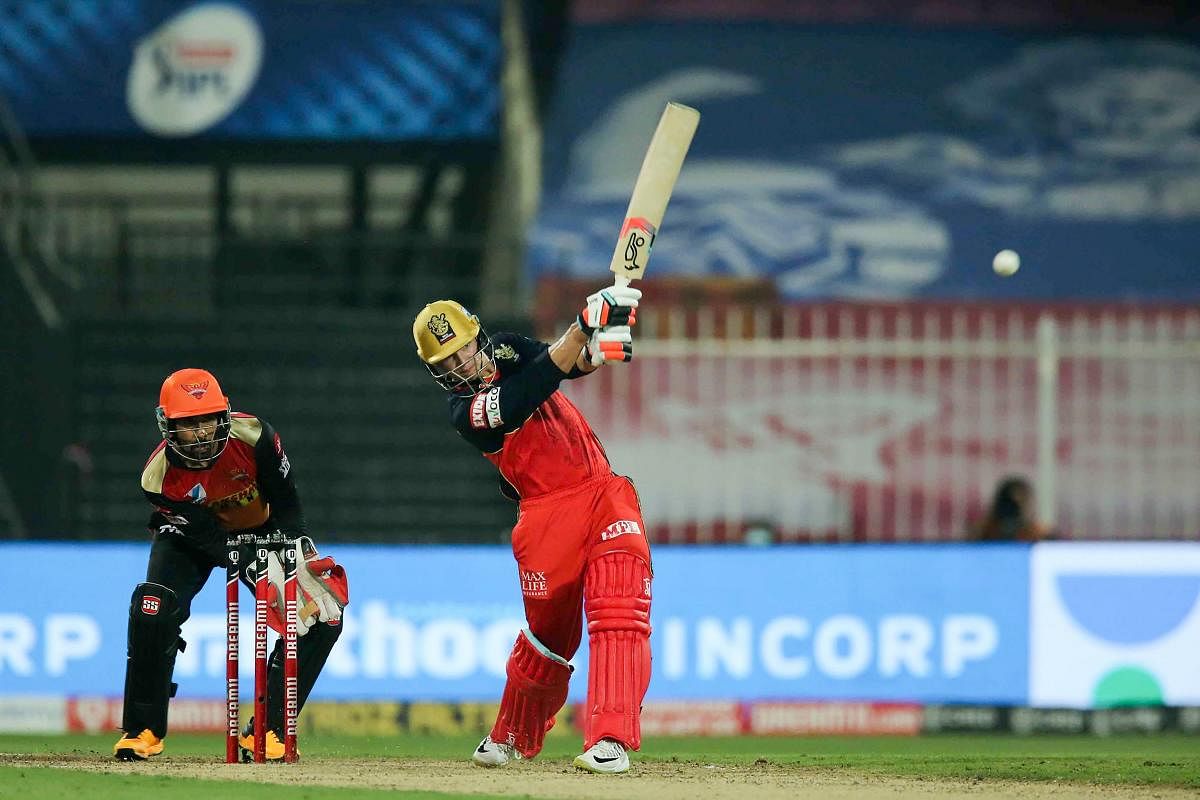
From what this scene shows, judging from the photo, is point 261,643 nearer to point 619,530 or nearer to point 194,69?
point 619,530

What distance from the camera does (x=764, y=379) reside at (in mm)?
19312

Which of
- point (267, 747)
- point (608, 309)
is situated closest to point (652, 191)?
point (608, 309)

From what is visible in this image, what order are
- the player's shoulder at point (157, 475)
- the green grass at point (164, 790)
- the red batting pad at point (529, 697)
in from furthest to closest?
1. the player's shoulder at point (157, 475)
2. the red batting pad at point (529, 697)
3. the green grass at point (164, 790)

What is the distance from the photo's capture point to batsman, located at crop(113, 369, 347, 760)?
8930mm

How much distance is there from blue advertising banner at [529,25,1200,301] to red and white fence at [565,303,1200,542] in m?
1.14

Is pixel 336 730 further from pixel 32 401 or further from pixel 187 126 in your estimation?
pixel 187 126

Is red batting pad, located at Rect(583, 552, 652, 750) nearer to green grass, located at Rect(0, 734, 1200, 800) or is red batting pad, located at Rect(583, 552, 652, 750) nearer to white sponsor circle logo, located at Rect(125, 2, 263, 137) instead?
green grass, located at Rect(0, 734, 1200, 800)

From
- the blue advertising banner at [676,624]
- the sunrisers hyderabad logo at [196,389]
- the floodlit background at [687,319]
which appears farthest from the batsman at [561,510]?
the floodlit background at [687,319]

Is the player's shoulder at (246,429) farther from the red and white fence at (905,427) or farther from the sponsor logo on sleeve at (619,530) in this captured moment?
the red and white fence at (905,427)

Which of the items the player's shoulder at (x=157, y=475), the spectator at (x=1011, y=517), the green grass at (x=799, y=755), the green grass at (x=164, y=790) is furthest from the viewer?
the spectator at (x=1011, y=517)

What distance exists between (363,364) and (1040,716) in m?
6.71

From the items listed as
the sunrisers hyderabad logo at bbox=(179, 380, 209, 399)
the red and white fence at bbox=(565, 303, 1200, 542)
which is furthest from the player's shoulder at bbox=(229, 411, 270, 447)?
the red and white fence at bbox=(565, 303, 1200, 542)

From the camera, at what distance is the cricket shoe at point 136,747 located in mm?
9031

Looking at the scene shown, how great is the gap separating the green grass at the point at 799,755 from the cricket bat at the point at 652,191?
2403mm
